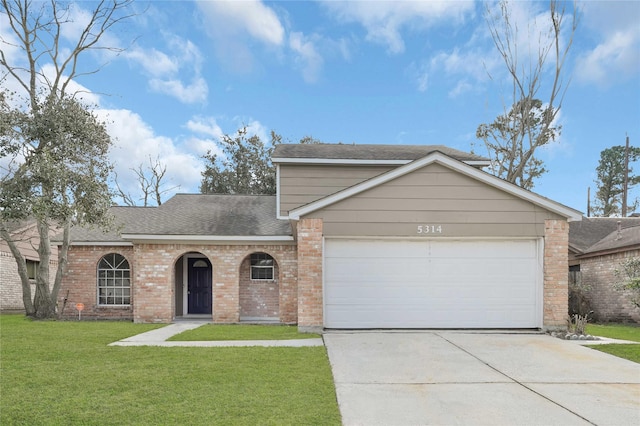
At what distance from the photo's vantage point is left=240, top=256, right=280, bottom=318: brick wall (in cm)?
1404

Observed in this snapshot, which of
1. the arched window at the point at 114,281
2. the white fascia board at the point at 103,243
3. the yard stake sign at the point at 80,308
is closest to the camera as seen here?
the yard stake sign at the point at 80,308

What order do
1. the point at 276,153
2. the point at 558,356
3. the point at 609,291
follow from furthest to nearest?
the point at 609,291 < the point at 276,153 < the point at 558,356

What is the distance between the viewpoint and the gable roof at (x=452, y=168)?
10031 mm

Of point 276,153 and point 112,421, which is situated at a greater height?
point 276,153

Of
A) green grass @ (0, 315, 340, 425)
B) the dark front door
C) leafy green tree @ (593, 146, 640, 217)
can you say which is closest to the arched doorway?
the dark front door

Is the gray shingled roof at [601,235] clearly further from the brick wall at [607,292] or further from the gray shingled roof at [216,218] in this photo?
the gray shingled roof at [216,218]

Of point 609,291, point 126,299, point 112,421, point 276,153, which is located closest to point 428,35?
point 276,153

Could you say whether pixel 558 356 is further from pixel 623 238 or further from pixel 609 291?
pixel 623 238

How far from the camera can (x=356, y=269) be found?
10.2m

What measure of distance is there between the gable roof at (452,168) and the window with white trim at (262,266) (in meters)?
4.52

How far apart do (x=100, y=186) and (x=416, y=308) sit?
30.2ft

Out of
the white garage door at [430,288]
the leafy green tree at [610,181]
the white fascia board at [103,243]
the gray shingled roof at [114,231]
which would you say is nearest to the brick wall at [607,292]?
the white garage door at [430,288]

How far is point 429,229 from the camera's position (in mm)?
10141

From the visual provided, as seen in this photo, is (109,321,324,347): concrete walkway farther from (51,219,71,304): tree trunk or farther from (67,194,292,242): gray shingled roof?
(51,219,71,304): tree trunk
